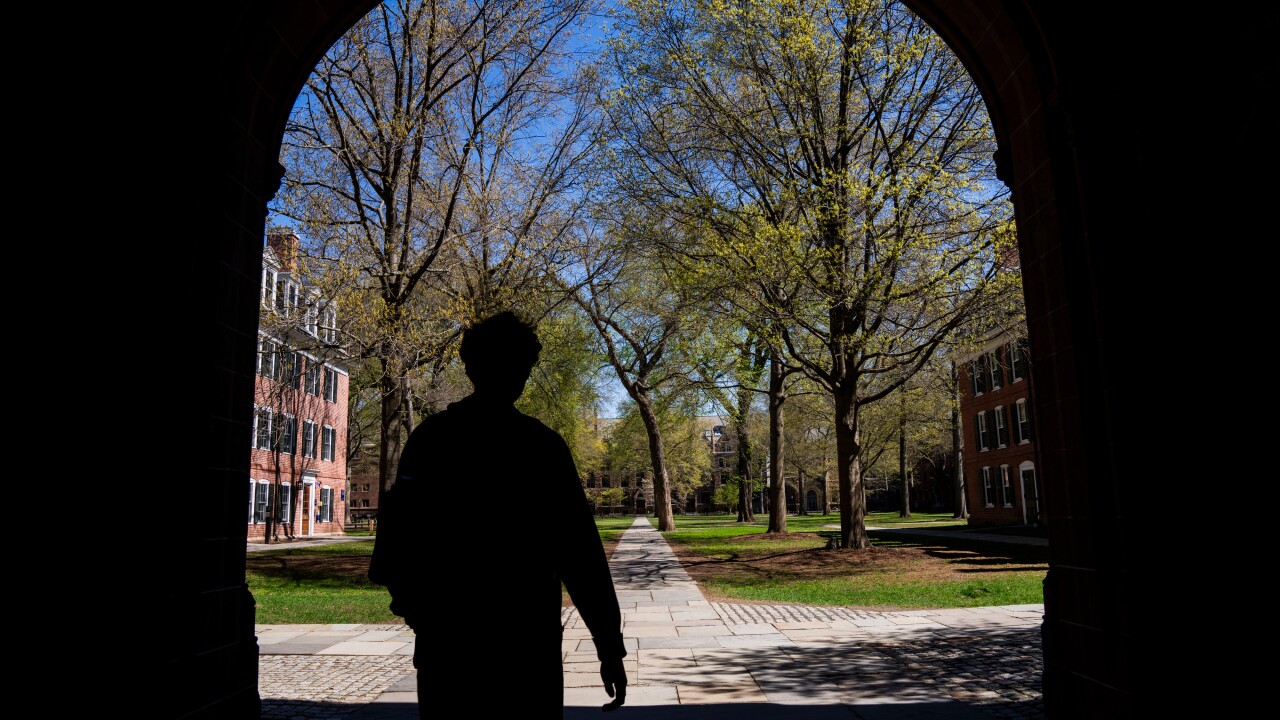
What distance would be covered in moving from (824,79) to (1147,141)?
37.7 feet

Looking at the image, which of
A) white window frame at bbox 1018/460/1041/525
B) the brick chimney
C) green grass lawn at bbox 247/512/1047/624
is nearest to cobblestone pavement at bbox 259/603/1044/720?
green grass lawn at bbox 247/512/1047/624

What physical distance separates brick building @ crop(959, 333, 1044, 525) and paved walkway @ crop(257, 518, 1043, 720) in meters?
21.2

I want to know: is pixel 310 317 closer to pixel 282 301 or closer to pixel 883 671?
pixel 282 301

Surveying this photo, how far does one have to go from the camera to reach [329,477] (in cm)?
3738

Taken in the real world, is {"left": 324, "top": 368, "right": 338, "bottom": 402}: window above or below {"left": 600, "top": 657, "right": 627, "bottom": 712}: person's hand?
above

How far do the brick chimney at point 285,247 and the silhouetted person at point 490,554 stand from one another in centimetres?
1297

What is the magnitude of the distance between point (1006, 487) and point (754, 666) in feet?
93.6

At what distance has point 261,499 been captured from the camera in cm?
3000

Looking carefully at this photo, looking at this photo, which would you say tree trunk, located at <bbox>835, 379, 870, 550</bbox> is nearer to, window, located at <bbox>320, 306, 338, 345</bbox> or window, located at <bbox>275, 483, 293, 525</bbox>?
window, located at <bbox>320, 306, 338, 345</bbox>

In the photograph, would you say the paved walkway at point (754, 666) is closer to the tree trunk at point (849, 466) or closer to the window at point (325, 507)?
the tree trunk at point (849, 466)

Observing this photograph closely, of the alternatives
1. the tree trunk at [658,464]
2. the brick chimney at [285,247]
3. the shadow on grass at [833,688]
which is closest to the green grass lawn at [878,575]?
the shadow on grass at [833,688]

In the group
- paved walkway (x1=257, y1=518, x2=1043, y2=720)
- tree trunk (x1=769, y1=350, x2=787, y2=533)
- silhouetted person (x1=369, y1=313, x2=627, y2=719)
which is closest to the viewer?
silhouetted person (x1=369, y1=313, x2=627, y2=719)

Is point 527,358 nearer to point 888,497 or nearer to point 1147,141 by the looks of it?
point 1147,141

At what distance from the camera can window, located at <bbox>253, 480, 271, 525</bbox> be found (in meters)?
29.6
